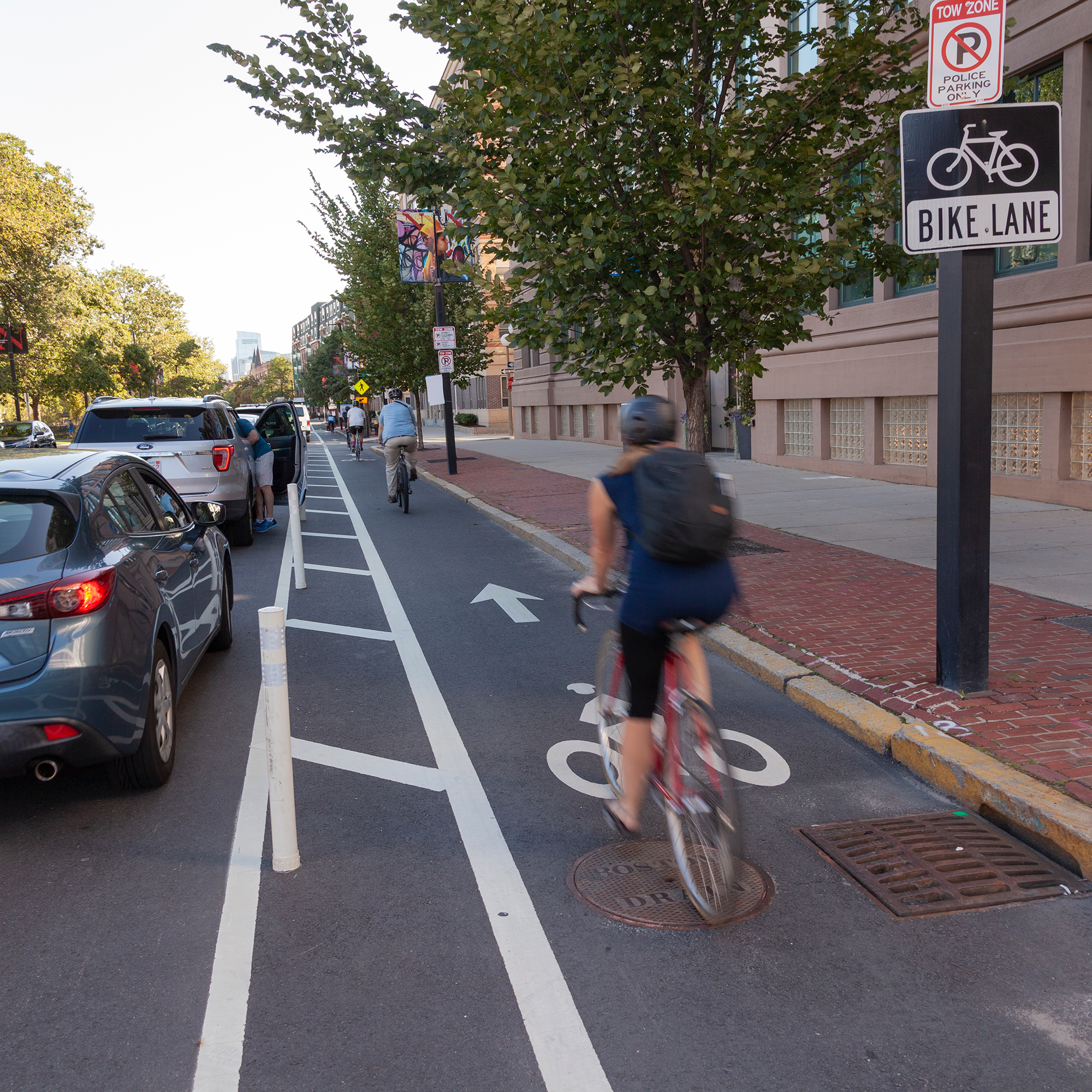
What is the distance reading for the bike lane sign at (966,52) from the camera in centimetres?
505

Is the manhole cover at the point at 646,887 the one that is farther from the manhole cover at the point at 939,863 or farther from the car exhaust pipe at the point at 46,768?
the car exhaust pipe at the point at 46,768

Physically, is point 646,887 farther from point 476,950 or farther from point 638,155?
point 638,155

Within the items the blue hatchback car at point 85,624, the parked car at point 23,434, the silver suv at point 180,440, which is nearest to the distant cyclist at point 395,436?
the silver suv at point 180,440

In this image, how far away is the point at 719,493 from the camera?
3.38m

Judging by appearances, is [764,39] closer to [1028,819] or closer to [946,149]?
[946,149]

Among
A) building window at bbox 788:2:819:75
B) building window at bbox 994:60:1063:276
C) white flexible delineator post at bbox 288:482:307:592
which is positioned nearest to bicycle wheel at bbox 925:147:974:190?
white flexible delineator post at bbox 288:482:307:592

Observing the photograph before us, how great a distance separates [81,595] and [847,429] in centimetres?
1554

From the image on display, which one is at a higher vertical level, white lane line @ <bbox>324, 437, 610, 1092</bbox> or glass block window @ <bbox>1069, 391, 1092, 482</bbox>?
glass block window @ <bbox>1069, 391, 1092, 482</bbox>

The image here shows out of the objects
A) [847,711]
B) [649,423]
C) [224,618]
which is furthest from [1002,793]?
[224,618]

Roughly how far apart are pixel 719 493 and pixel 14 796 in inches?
140

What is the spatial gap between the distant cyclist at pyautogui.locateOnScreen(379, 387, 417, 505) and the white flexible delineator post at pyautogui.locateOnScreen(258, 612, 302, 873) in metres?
12.3

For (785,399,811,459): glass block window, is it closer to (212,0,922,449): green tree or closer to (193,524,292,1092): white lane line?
(212,0,922,449): green tree

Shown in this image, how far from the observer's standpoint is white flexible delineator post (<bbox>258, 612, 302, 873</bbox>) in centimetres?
372

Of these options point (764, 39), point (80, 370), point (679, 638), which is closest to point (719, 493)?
point (679, 638)
